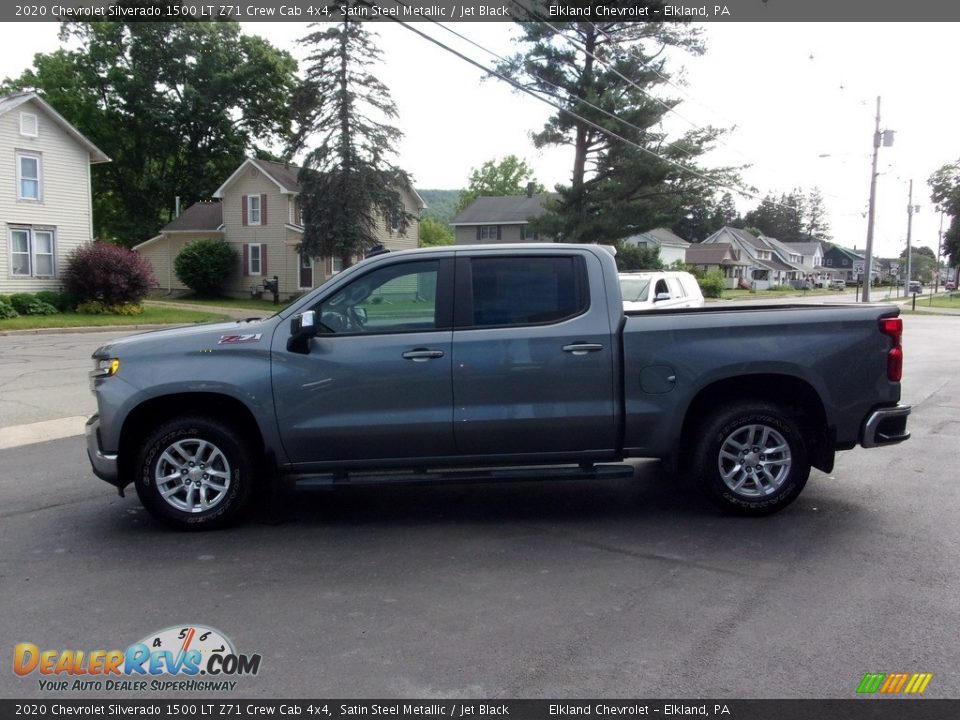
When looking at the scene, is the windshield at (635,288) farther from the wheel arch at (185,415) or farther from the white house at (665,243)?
the white house at (665,243)

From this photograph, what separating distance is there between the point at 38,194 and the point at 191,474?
30.1 metres

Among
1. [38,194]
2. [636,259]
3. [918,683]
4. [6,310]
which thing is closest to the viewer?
[918,683]

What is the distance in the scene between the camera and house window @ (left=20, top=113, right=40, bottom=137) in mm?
30266

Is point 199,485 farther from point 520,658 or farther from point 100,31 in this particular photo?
point 100,31

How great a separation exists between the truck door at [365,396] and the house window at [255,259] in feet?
129

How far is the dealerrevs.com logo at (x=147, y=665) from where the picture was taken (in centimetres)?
371

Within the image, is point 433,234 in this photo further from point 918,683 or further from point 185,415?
point 918,683

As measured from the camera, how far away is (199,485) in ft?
19.0

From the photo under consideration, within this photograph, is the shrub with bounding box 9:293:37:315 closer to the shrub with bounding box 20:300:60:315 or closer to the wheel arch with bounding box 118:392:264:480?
the shrub with bounding box 20:300:60:315

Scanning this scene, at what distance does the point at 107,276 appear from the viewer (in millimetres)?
28938

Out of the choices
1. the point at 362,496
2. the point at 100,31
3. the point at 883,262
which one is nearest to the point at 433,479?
the point at 362,496

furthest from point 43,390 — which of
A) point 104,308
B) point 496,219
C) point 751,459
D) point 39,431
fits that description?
point 496,219

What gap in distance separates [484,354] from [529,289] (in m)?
0.61

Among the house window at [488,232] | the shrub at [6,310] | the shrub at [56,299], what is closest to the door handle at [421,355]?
the shrub at [6,310]
